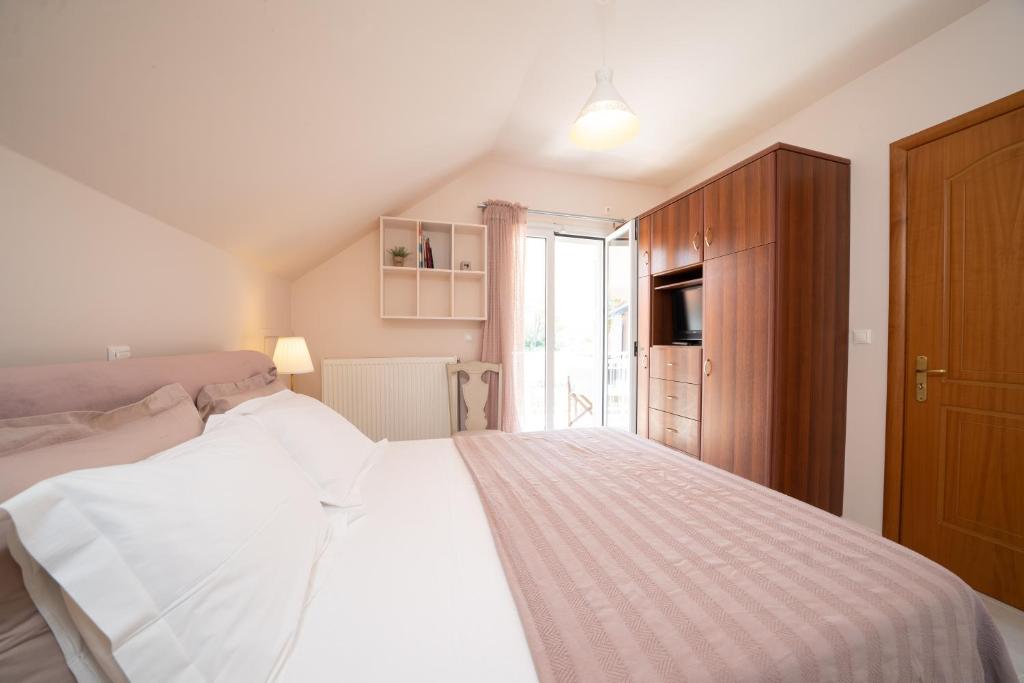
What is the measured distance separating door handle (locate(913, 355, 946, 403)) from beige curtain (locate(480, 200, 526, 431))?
8.37 feet

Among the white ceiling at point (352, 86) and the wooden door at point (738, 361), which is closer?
the white ceiling at point (352, 86)

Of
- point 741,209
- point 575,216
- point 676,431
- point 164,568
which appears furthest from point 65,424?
point 575,216

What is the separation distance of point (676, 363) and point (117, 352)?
3118 millimetres

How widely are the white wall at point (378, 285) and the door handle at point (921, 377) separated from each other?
258 cm

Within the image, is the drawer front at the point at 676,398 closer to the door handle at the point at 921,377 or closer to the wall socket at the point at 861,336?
the wall socket at the point at 861,336

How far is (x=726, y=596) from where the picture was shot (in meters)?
0.73

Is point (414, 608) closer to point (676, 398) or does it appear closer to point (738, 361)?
point (738, 361)

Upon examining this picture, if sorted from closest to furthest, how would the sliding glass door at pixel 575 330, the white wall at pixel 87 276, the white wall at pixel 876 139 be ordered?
the white wall at pixel 87 276
the white wall at pixel 876 139
the sliding glass door at pixel 575 330

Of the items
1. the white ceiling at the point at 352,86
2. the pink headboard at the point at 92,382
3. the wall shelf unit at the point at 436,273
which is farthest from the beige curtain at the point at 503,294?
the pink headboard at the point at 92,382

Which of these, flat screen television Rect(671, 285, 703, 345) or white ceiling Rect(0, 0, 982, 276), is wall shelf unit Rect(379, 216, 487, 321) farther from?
flat screen television Rect(671, 285, 703, 345)

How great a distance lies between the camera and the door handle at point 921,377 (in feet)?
5.91

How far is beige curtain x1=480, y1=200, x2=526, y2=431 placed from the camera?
10.2 feet

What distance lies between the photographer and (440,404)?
302 centimetres

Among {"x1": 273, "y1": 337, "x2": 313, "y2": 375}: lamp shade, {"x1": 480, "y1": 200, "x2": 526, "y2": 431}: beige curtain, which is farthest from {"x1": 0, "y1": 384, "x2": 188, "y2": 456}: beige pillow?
{"x1": 480, "y1": 200, "x2": 526, "y2": 431}: beige curtain
